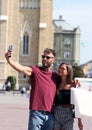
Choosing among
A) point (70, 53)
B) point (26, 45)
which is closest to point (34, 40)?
point (26, 45)

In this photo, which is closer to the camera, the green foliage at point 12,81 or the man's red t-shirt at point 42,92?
the man's red t-shirt at point 42,92

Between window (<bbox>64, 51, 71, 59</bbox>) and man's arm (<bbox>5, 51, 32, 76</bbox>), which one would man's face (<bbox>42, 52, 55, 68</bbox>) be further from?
window (<bbox>64, 51, 71, 59</bbox>)

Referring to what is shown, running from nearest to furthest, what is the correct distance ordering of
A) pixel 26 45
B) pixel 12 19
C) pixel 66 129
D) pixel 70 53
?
1. pixel 66 129
2. pixel 12 19
3. pixel 26 45
4. pixel 70 53

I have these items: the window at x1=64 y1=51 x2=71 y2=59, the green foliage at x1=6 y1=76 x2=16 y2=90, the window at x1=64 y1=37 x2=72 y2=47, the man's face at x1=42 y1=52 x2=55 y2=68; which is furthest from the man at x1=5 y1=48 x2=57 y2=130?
the window at x1=64 y1=37 x2=72 y2=47

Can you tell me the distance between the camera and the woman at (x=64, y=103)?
649cm

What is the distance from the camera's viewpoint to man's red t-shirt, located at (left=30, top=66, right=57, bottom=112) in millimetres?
6469

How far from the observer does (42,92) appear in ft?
21.2

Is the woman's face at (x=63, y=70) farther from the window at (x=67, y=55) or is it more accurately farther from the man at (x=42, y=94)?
the window at (x=67, y=55)

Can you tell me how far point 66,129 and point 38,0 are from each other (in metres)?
63.0

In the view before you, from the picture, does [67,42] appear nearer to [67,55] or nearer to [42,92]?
[67,55]

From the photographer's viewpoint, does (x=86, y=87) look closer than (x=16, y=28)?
Yes

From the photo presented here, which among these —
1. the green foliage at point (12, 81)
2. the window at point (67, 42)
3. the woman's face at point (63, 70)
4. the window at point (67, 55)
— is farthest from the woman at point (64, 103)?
the window at point (67, 42)

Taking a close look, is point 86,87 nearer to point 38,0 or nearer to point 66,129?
point 66,129

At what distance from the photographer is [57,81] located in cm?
659
